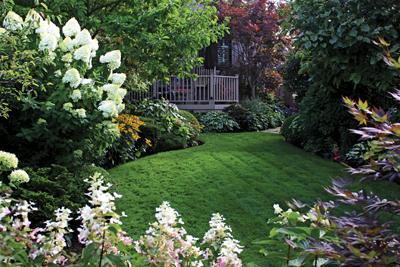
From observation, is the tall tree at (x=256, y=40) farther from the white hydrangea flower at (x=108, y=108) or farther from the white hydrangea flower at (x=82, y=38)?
the white hydrangea flower at (x=108, y=108)

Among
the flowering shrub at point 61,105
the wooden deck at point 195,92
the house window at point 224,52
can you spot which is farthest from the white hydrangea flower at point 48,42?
the house window at point 224,52

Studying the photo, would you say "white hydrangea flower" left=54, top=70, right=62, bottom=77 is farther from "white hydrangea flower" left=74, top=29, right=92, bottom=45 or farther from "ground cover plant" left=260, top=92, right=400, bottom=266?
"ground cover plant" left=260, top=92, right=400, bottom=266

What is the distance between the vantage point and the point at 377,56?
19.1 feet

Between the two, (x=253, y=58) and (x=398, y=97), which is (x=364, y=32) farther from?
(x=253, y=58)

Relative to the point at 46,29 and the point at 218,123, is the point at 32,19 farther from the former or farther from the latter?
the point at 218,123

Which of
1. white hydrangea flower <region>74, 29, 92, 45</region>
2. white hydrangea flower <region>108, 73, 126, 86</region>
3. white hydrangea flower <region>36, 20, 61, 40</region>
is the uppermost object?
white hydrangea flower <region>36, 20, 61, 40</region>

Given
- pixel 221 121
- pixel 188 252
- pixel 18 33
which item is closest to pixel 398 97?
pixel 188 252

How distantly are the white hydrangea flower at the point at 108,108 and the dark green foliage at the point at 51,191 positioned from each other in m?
0.64

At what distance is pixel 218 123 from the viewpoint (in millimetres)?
12383

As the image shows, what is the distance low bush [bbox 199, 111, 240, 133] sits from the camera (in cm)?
1229

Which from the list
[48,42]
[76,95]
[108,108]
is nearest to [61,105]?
[76,95]

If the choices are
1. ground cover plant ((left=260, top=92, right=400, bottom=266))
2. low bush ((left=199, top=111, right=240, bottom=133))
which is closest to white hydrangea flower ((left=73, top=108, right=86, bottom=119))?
ground cover plant ((left=260, top=92, right=400, bottom=266))

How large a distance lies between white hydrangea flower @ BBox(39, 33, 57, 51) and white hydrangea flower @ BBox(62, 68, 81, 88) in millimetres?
276

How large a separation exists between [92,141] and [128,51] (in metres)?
1.92
